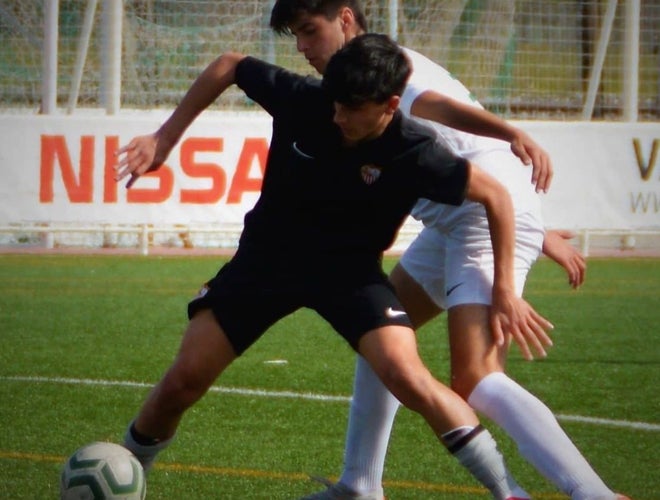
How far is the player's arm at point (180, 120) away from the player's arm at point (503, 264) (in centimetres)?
95

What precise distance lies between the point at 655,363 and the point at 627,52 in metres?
9.76

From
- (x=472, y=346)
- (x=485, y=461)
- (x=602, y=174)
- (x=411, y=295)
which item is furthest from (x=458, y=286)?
(x=602, y=174)

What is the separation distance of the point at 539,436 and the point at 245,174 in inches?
459

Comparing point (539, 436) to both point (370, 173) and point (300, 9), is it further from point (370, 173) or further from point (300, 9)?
point (300, 9)

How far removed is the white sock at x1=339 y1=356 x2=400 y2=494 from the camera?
5.29 m

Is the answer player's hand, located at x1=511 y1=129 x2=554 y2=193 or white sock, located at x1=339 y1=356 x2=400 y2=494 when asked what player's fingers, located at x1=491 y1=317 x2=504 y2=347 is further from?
white sock, located at x1=339 y1=356 x2=400 y2=494

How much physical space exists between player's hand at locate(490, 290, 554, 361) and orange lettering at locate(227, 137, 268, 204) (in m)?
11.5

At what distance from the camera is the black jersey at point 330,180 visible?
4629mm

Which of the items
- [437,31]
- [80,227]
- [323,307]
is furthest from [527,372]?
[437,31]

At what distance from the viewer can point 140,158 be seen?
492 cm

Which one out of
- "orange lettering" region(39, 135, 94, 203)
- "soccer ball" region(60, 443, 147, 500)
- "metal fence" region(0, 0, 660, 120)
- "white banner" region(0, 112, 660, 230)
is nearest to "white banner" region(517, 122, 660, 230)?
"white banner" region(0, 112, 660, 230)

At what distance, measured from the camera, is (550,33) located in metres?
18.3

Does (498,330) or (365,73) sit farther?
(498,330)

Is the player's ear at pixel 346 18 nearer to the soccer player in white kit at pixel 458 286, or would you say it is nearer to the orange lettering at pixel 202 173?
the soccer player in white kit at pixel 458 286
